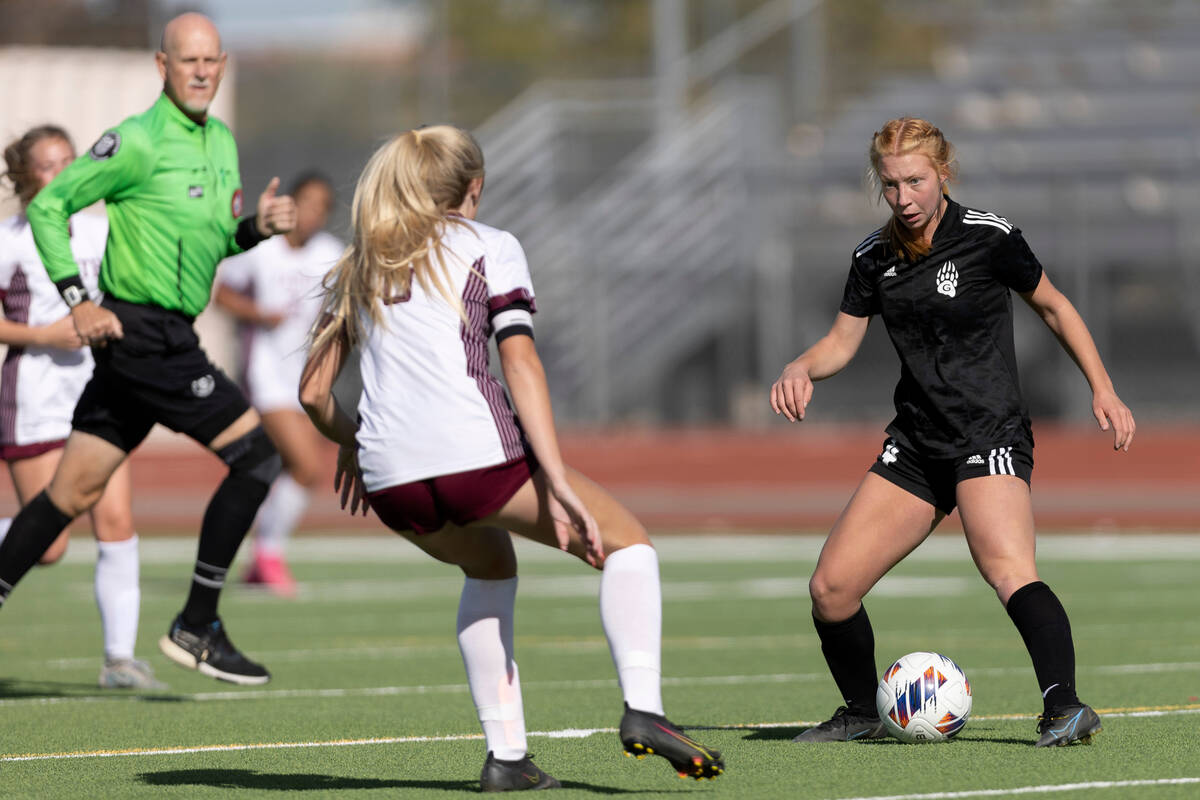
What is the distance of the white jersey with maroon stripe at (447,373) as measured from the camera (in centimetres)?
494

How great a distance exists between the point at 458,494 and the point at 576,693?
3328mm

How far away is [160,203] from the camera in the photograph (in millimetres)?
7367

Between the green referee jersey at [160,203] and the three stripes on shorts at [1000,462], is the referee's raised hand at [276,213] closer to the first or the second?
the green referee jersey at [160,203]

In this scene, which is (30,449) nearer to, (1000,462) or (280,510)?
(1000,462)

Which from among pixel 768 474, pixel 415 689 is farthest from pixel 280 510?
pixel 768 474

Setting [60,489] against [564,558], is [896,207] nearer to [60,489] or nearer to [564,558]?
[60,489]

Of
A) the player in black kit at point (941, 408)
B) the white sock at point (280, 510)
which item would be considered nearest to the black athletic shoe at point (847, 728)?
the player in black kit at point (941, 408)

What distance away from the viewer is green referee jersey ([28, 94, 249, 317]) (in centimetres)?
721

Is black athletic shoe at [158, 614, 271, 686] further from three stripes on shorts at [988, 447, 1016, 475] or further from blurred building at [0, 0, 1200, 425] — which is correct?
blurred building at [0, 0, 1200, 425]

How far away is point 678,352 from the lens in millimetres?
23469

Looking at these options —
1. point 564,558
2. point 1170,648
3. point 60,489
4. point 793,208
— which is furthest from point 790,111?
point 60,489

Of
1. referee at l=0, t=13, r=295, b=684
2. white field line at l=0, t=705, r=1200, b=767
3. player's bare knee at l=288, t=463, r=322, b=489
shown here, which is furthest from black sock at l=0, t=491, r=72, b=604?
player's bare knee at l=288, t=463, r=322, b=489

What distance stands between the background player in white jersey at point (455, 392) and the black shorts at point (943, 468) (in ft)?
4.95

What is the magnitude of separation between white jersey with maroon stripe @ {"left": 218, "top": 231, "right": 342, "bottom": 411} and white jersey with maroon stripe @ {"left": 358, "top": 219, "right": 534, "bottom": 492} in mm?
7530
